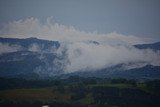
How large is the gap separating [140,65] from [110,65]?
1955 centimetres

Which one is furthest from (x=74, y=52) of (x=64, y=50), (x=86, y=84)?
(x=86, y=84)

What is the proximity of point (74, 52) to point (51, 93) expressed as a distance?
105 meters

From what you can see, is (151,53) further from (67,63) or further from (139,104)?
(139,104)

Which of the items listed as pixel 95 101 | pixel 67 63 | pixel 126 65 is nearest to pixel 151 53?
pixel 126 65

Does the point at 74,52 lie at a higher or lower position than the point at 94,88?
higher

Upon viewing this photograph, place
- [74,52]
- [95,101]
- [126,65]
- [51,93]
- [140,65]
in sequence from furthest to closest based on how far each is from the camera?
[74,52], [126,65], [140,65], [51,93], [95,101]

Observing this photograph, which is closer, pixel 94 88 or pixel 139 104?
pixel 139 104

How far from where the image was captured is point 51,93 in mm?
33688

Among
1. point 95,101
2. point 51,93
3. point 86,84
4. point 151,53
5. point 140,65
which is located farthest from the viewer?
point 140,65

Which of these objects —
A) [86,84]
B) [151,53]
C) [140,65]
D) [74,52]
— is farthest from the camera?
[74,52]

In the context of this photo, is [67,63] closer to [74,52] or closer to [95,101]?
[74,52]

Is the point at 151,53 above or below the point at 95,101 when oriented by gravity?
above

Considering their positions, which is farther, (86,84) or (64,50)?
(64,50)

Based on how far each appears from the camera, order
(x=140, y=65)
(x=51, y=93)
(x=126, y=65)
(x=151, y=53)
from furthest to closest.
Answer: (x=126, y=65), (x=140, y=65), (x=151, y=53), (x=51, y=93)
